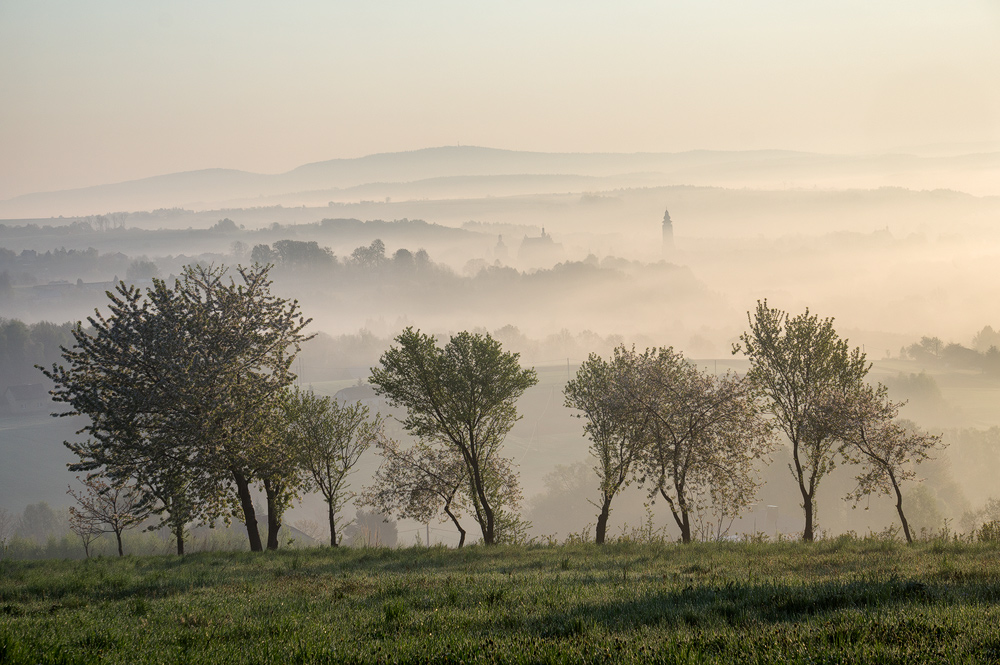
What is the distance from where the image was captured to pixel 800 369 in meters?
34.3

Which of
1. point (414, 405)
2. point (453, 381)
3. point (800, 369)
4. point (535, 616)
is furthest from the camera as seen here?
point (414, 405)

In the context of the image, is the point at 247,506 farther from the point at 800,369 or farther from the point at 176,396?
the point at 800,369

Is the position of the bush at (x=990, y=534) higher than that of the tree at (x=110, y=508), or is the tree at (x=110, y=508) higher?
the tree at (x=110, y=508)

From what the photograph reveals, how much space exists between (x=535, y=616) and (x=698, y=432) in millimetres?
25959

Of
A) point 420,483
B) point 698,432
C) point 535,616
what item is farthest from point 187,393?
point 698,432

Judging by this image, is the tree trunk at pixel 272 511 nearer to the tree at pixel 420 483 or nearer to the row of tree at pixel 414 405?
the row of tree at pixel 414 405

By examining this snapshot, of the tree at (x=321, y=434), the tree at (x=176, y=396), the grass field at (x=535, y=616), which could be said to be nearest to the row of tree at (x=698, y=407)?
the tree at (x=321, y=434)

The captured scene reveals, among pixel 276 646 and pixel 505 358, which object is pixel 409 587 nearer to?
pixel 276 646

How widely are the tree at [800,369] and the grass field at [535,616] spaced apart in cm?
1392

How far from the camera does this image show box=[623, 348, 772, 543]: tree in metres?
34.1

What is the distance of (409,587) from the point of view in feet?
49.8

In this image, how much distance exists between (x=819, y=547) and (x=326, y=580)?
17.4 metres

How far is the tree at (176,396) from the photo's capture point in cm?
2959

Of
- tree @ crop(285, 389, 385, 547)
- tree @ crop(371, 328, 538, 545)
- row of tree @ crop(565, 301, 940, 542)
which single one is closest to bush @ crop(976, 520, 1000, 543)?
row of tree @ crop(565, 301, 940, 542)
